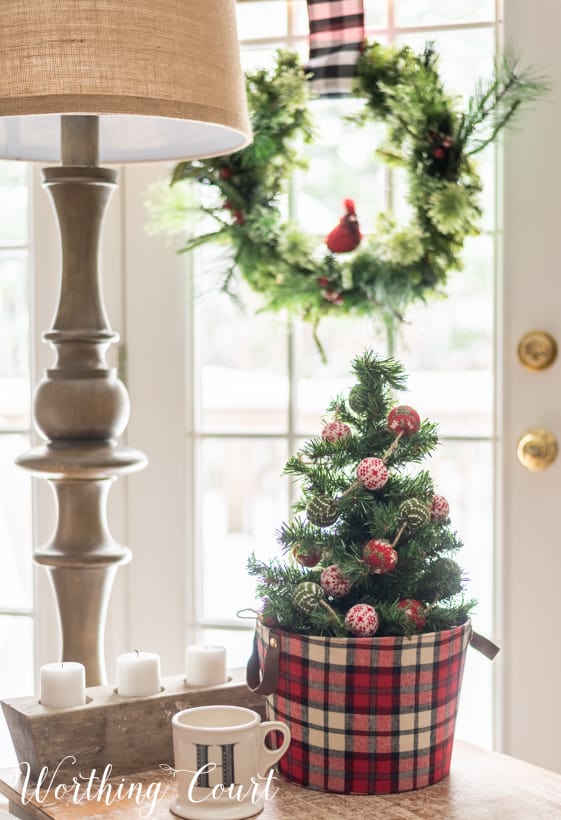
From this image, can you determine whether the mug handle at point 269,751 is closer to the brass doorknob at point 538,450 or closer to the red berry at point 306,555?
the red berry at point 306,555

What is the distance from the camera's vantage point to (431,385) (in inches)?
68.9

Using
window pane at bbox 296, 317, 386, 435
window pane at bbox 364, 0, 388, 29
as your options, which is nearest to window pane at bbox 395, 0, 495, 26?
window pane at bbox 364, 0, 388, 29

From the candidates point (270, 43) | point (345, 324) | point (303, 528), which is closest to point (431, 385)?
point (345, 324)

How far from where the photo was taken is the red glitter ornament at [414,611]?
0.92m

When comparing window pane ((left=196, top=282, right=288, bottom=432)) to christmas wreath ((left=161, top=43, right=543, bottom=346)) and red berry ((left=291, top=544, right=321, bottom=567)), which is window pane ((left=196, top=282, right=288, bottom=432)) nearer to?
christmas wreath ((left=161, top=43, right=543, bottom=346))

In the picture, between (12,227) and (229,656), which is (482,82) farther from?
(229,656)

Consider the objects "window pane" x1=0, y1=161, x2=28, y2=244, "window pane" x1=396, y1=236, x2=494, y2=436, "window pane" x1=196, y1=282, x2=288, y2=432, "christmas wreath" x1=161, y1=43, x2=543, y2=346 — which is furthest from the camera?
"window pane" x1=0, y1=161, x2=28, y2=244

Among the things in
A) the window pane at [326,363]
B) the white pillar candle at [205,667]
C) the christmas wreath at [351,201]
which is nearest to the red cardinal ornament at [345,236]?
the christmas wreath at [351,201]


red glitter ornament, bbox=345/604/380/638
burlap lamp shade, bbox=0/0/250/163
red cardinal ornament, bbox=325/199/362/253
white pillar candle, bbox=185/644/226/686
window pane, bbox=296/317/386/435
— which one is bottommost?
white pillar candle, bbox=185/644/226/686

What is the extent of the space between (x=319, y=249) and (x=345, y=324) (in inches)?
5.5

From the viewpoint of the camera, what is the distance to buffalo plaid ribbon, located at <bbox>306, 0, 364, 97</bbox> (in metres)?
1.66

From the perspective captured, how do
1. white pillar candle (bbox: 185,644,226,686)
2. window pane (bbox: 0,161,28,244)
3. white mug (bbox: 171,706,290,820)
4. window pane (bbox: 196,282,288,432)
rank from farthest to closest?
window pane (bbox: 0,161,28,244) < window pane (bbox: 196,282,288,432) < white pillar candle (bbox: 185,644,226,686) < white mug (bbox: 171,706,290,820)

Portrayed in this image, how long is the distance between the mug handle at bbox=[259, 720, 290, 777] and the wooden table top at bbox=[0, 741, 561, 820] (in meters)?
0.04

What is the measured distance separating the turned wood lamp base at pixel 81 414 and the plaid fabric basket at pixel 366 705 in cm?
38
